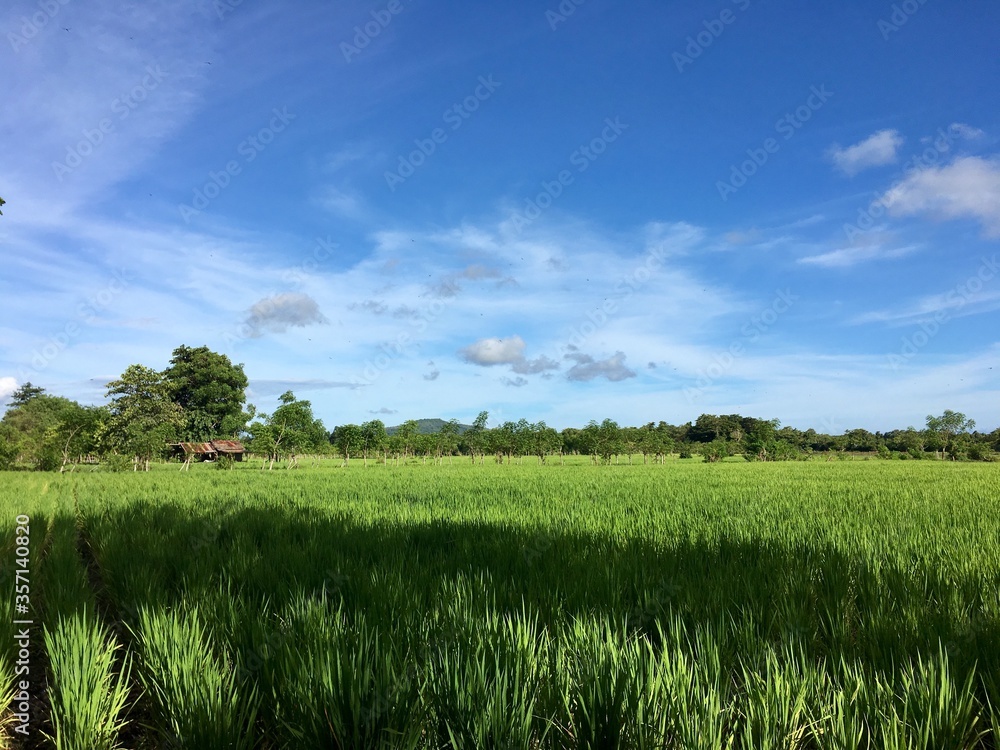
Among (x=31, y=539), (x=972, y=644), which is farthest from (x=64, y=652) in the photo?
(x=31, y=539)

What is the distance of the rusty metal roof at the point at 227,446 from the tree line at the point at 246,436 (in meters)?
3.53

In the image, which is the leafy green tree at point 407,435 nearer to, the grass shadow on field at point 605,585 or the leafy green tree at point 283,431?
the leafy green tree at point 283,431

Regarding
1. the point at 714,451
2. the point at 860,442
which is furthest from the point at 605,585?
the point at 860,442

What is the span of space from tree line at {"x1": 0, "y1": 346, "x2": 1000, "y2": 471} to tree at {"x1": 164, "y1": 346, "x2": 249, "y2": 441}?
0.11 m

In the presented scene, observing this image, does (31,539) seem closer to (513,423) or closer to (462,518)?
(462,518)

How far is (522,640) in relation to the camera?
2.45 m

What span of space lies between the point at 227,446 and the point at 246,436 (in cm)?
1956

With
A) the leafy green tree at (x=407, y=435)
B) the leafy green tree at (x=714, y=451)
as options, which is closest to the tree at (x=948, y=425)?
the leafy green tree at (x=714, y=451)

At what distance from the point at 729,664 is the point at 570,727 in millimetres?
1020

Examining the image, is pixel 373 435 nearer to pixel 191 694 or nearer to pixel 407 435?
pixel 407 435

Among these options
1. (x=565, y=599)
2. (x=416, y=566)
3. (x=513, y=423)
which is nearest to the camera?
(x=565, y=599)

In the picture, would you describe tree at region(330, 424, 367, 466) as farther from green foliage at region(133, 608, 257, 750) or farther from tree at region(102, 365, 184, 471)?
green foliage at region(133, 608, 257, 750)

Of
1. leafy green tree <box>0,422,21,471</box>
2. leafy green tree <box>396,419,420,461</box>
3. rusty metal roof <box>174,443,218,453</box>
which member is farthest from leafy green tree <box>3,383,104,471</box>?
leafy green tree <box>396,419,420,461</box>

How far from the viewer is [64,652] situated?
285 centimetres
